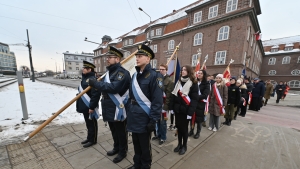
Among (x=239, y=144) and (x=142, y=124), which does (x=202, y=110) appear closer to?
(x=239, y=144)

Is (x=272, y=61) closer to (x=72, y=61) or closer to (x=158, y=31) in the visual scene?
(x=158, y=31)

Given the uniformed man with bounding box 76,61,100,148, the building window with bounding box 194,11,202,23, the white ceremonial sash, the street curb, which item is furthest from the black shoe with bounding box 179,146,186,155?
the building window with bounding box 194,11,202,23

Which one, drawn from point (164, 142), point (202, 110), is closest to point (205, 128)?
point (202, 110)

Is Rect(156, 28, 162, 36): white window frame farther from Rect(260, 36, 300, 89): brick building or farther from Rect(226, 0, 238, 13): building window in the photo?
Rect(260, 36, 300, 89): brick building

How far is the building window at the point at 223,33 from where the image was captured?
631 inches

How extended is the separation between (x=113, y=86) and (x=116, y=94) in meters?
0.22

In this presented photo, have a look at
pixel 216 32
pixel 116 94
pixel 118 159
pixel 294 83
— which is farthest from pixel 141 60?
pixel 294 83

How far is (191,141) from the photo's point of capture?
3557 mm

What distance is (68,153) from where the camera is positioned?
9.00 feet

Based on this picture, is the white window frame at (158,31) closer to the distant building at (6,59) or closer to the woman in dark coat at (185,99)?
the woman in dark coat at (185,99)

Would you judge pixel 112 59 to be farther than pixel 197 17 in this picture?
No

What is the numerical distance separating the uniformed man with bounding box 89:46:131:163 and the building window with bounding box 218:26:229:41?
18381 millimetres

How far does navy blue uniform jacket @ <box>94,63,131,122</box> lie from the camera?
89.4 inches

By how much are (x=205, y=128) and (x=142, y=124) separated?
3.55m
